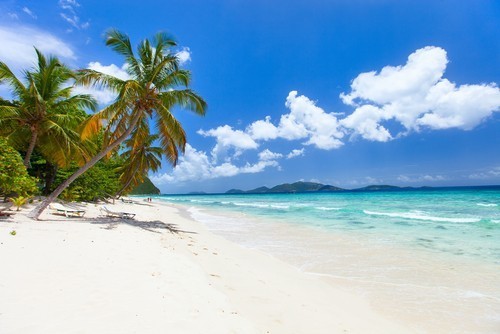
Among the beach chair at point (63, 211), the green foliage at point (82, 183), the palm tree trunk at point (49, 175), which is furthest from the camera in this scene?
the palm tree trunk at point (49, 175)

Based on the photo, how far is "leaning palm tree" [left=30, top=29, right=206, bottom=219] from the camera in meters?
12.3

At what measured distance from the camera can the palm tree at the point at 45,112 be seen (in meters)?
13.3

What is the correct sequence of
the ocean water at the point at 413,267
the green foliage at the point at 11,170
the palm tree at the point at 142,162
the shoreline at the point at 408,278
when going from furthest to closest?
1. the palm tree at the point at 142,162
2. the green foliage at the point at 11,170
3. the ocean water at the point at 413,267
4. the shoreline at the point at 408,278

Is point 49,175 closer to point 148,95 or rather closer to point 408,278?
point 148,95

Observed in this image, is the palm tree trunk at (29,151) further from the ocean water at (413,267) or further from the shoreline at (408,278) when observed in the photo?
the shoreline at (408,278)

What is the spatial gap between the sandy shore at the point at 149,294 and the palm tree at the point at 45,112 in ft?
26.9

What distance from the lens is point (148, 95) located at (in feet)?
41.0

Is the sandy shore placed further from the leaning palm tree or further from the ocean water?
the leaning palm tree

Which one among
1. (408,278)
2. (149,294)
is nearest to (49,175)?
(149,294)

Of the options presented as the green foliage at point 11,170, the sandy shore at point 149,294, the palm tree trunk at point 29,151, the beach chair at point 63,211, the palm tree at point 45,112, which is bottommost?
Result: the sandy shore at point 149,294

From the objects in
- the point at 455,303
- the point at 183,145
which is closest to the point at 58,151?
the point at 183,145

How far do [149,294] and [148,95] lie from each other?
10.1 metres

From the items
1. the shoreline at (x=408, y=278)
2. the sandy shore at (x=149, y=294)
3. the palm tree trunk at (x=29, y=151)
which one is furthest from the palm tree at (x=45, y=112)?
the shoreline at (x=408, y=278)

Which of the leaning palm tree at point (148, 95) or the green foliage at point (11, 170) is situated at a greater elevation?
the leaning palm tree at point (148, 95)
